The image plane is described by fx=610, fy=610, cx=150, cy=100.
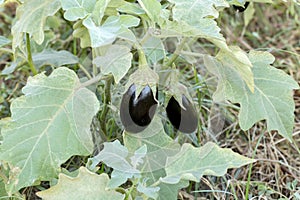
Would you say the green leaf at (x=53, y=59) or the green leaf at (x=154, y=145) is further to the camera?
the green leaf at (x=53, y=59)

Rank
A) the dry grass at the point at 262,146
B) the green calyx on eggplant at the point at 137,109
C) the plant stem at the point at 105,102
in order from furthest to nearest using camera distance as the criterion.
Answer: the dry grass at the point at 262,146 → the plant stem at the point at 105,102 → the green calyx on eggplant at the point at 137,109

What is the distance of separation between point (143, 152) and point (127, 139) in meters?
0.15

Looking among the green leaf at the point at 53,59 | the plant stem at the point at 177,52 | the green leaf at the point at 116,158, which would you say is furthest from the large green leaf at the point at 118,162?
the green leaf at the point at 53,59

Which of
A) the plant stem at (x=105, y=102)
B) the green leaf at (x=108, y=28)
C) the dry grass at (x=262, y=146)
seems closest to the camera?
the green leaf at (x=108, y=28)

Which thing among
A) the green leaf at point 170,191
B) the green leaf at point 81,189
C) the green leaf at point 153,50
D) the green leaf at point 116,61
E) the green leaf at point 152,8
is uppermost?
the green leaf at point 152,8

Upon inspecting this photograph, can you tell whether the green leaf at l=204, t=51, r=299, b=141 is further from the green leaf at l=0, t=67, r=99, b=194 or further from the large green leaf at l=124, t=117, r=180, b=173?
the green leaf at l=0, t=67, r=99, b=194

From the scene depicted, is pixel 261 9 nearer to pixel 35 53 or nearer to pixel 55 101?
pixel 35 53

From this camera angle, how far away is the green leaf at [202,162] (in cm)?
100

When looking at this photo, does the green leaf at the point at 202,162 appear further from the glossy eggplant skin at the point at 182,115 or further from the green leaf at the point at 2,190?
the green leaf at the point at 2,190

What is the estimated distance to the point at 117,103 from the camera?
123 cm

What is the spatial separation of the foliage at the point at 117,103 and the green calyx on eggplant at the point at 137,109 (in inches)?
0.7

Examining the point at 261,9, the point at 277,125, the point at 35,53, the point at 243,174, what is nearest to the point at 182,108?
the point at 277,125

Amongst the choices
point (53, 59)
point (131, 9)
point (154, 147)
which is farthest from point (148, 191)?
point (53, 59)

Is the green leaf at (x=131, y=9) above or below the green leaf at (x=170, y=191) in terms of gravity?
above
